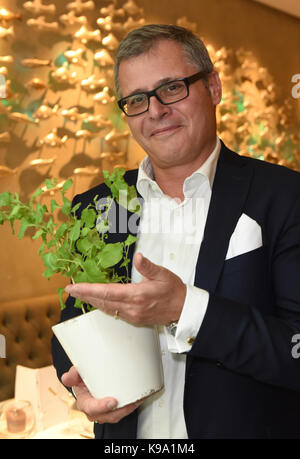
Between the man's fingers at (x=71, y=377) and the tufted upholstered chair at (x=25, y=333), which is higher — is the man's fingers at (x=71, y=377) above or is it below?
above

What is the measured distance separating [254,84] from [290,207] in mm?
4172

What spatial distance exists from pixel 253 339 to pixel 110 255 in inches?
12.7

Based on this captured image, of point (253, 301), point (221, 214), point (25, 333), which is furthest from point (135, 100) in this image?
point (25, 333)

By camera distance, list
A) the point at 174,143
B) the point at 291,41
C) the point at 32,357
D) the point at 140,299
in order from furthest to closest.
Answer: the point at 291,41 < the point at 32,357 < the point at 174,143 < the point at 140,299

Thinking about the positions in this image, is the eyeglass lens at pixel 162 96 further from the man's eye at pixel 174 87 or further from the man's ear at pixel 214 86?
the man's ear at pixel 214 86

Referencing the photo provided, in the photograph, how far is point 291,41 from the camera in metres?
5.46

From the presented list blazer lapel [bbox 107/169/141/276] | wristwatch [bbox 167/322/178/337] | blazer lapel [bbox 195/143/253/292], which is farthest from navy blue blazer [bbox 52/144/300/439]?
blazer lapel [bbox 107/169/141/276]

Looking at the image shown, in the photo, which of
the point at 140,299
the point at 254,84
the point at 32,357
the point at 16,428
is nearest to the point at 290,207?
the point at 140,299

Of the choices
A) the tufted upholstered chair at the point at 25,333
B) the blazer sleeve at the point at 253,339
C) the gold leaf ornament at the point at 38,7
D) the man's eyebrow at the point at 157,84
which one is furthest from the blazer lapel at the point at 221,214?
the gold leaf ornament at the point at 38,7

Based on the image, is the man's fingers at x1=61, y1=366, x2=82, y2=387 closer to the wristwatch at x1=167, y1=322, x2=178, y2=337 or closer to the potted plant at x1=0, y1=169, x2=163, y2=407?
the potted plant at x1=0, y1=169, x2=163, y2=407

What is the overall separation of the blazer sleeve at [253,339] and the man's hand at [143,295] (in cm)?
8

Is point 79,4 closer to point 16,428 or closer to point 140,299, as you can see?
point 16,428

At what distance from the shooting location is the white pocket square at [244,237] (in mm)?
1144

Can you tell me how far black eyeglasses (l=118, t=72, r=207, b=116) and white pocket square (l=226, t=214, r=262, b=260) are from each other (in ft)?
1.16
